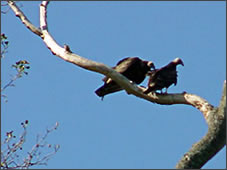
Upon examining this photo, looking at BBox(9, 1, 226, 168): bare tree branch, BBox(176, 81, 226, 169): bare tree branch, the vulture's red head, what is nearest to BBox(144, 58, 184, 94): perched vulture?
the vulture's red head

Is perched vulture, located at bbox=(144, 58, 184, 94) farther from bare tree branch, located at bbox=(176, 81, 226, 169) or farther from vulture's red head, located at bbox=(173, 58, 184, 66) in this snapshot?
bare tree branch, located at bbox=(176, 81, 226, 169)

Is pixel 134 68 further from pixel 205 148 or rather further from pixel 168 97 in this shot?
pixel 205 148

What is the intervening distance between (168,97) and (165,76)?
3.77ft

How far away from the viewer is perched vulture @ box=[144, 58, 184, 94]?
6.55m

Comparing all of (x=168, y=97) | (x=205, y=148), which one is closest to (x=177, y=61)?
(x=168, y=97)

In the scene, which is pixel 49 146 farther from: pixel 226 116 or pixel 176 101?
pixel 226 116

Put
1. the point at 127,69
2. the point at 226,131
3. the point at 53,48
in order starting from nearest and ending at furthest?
the point at 226,131, the point at 53,48, the point at 127,69

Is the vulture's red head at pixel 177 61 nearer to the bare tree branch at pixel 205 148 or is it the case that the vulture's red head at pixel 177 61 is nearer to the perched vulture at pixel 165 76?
the perched vulture at pixel 165 76

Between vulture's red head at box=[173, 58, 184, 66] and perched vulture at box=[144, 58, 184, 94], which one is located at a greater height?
vulture's red head at box=[173, 58, 184, 66]

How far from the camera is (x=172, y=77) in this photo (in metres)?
6.90

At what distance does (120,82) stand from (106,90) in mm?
1284

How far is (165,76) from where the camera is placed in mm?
6820

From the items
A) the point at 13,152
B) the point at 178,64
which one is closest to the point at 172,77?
the point at 178,64

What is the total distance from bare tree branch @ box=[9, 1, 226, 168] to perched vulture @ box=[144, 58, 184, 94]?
21.8 inches
